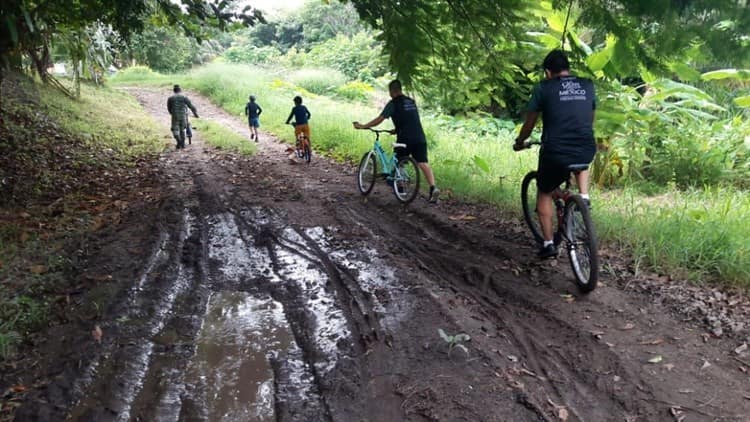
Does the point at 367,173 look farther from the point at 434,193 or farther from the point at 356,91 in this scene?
the point at 356,91

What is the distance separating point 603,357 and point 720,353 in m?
0.84

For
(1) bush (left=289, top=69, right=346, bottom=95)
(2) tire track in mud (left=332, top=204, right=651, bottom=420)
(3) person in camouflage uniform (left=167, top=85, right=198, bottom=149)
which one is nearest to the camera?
(2) tire track in mud (left=332, top=204, right=651, bottom=420)

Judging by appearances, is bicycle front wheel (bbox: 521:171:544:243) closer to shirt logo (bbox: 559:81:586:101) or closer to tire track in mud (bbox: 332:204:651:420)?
tire track in mud (bbox: 332:204:651:420)

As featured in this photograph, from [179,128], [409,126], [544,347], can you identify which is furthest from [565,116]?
[179,128]

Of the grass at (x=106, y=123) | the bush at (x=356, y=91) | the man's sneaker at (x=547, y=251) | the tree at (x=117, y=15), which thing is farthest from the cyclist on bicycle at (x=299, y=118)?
the bush at (x=356, y=91)

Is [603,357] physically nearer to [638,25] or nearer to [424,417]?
[424,417]

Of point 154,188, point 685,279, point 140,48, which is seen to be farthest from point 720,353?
point 140,48

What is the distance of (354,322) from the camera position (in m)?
4.17

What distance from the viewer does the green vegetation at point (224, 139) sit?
13.2 meters

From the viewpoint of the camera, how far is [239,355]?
3.82m

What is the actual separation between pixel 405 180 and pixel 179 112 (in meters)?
8.55

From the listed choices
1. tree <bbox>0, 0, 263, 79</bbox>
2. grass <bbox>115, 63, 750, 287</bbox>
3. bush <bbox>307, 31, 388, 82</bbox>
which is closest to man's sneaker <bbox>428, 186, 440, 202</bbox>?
grass <bbox>115, 63, 750, 287</bbox>

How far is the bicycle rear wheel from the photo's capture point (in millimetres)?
4285

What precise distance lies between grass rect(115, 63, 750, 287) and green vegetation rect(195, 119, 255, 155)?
145cm
